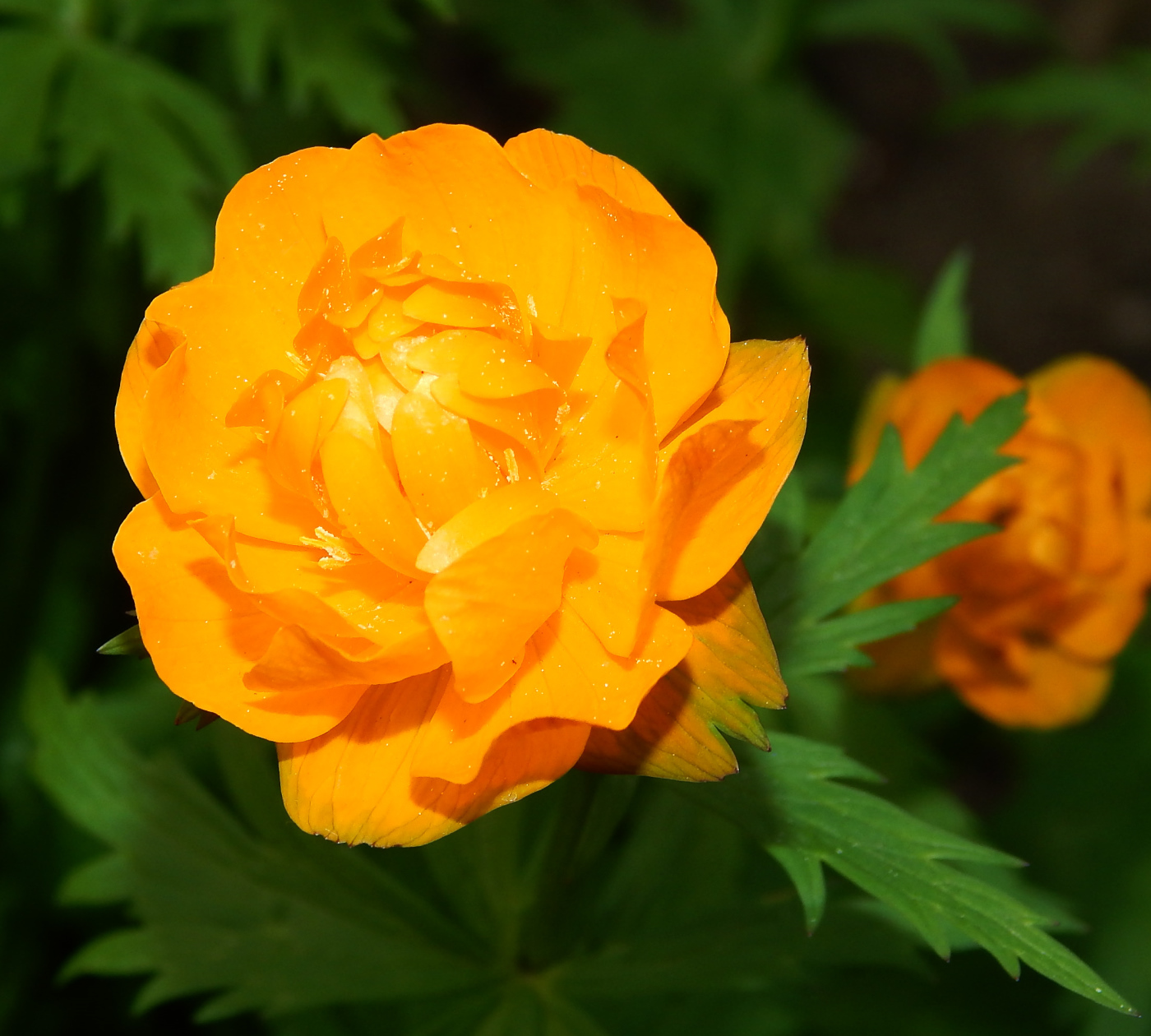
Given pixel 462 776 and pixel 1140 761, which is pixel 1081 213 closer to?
pixel 1140 761

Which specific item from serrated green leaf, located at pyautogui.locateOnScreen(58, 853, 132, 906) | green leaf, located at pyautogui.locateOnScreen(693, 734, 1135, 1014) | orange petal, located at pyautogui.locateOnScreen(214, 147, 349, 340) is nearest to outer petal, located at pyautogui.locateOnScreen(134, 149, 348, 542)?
orange petal, located at pyautogui.locateOnScreen(214, 147, 349, 340)

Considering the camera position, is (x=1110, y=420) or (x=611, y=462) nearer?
(x=611, y=462)

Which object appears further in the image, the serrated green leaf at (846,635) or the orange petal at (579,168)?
the serrated green leaf at (846,635)

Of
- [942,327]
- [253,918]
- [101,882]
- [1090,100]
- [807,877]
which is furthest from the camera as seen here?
[1090,100]

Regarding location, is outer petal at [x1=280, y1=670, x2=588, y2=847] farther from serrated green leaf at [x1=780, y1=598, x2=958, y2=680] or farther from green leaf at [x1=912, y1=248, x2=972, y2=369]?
green leaf at [x1=912, y1=248, x2=972, y2=369]

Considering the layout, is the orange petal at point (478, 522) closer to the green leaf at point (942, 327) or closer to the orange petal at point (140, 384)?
the orange petal at point (140, 384)

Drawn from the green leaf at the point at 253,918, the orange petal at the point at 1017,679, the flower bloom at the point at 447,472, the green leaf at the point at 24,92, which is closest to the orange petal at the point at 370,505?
the flower bloom at the point at 447,472

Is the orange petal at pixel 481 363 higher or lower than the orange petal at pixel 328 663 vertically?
higher

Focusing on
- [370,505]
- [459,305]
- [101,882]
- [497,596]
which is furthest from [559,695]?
[101,882]

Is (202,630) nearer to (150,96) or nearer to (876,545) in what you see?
(876,545)
